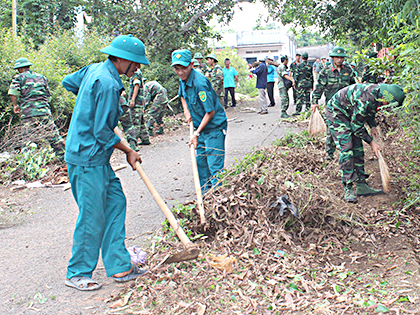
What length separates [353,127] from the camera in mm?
5375

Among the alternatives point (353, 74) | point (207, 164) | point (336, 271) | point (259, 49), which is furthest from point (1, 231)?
point (259, 49)

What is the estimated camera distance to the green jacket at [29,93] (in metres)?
8.30

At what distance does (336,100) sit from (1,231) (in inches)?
186

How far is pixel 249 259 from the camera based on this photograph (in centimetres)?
405

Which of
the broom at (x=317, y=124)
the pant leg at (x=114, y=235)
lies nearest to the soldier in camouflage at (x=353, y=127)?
the broom at (x=317, y=124)

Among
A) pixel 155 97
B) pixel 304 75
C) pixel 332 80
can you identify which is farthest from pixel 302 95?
pixel 332 80

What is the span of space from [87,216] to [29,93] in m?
5.73

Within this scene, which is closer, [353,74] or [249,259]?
[249,259]

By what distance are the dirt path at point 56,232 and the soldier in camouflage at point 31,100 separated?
1.58 meters

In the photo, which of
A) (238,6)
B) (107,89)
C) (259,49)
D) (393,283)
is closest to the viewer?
(107,89)

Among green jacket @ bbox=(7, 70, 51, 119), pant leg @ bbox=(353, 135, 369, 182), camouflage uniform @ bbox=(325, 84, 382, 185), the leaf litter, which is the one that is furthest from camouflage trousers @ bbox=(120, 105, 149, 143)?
pant leg @ bbox=(353, 135, 369, 182)

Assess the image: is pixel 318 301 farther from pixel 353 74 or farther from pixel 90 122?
pixel 353 74

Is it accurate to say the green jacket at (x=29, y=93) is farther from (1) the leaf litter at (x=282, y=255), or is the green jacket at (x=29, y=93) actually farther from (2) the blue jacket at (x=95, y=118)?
(2) the blue jacket at (x=95, y=118)

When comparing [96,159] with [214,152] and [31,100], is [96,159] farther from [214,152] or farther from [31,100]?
[31,100]
